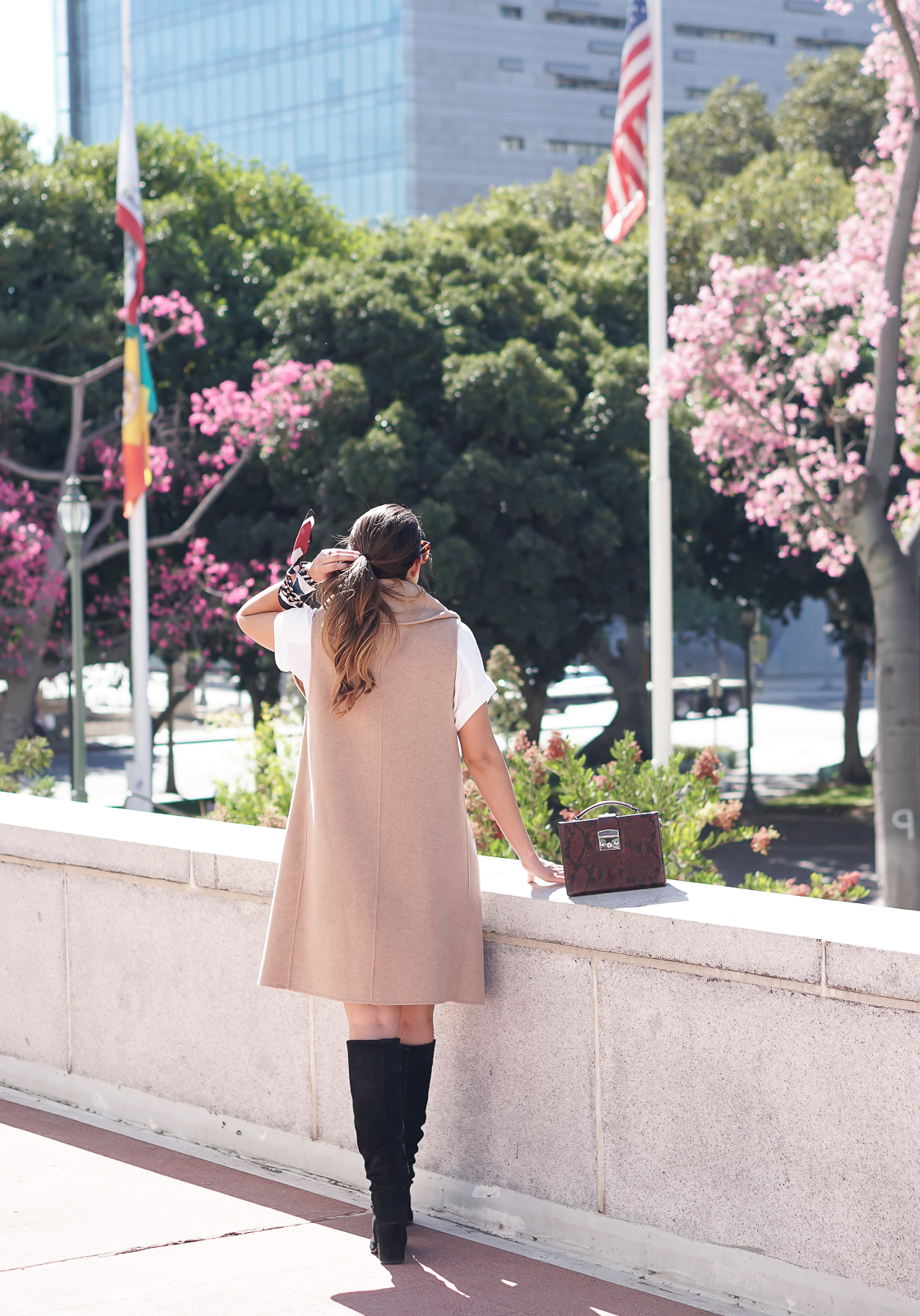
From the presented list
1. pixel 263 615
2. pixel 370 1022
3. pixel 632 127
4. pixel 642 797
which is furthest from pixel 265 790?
pixel 632 127

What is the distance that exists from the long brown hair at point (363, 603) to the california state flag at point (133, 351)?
13.4m

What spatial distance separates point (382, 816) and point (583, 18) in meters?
85.8

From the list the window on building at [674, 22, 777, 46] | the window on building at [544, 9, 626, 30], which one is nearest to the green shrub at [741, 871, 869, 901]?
the window on building at [544, 9, 626, 30]

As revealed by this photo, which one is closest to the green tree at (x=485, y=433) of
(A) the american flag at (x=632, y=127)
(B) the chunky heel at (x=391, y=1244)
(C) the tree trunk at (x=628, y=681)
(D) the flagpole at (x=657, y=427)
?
(C) the tree trunk at (x=628, y=681)

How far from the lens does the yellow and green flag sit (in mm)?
16406

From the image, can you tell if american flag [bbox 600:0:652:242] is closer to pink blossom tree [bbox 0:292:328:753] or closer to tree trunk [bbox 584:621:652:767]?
pink blossom tree [bbox 0:292:328:753]

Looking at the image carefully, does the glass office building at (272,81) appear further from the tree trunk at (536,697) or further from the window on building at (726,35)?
the tree trunk at (536,697)

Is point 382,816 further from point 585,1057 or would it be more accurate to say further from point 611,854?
point 585,1057

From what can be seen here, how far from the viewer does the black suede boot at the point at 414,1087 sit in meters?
3.67

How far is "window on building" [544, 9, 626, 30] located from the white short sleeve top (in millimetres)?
83344

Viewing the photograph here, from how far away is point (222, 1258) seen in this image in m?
3.51

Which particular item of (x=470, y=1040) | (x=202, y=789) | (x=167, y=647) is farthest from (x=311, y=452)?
(x=470, y=1040)

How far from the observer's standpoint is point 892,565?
10.5 m

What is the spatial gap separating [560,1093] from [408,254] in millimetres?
19641
